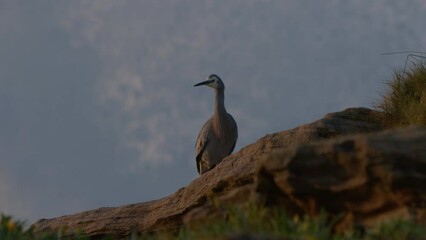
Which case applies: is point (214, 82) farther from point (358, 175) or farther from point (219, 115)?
point (358, 175)

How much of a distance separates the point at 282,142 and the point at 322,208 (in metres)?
6.50

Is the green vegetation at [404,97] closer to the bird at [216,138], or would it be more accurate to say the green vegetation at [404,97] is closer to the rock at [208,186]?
the rock at [208,186]

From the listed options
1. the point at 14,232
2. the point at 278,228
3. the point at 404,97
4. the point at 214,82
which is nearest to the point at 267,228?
the point at 278,228

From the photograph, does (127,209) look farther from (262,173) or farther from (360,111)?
(262,173)

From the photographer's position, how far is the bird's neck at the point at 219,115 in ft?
62.3

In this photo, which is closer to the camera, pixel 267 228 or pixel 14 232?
pixel 267 228

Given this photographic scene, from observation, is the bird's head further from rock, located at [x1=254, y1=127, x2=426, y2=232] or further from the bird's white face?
rock, located at [x1=254, y1=127, x2=426, y2=232]

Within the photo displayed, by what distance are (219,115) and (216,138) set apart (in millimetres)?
489

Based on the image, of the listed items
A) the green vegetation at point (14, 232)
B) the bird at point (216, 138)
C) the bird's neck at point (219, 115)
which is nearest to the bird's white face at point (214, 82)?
the bird at point (216, 138)

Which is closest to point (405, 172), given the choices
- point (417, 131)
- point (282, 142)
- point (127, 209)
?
point (417, 131)

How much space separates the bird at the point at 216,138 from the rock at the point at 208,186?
5792mm

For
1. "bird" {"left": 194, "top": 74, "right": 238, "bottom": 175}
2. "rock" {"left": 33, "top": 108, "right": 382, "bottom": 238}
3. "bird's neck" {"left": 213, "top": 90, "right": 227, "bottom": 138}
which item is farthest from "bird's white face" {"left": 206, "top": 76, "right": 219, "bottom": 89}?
"rock" {"left": 33, "top": 108, "right": 382, "bottom": 238}

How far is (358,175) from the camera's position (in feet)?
18.2

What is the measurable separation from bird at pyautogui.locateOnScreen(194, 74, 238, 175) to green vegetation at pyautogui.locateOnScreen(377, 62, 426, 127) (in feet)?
20.5
